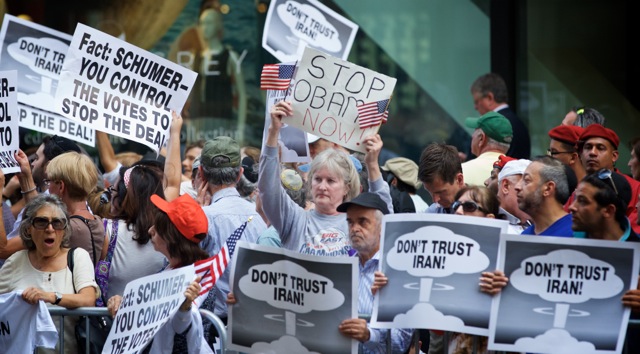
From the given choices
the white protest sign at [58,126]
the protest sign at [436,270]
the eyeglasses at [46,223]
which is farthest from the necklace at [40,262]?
the white protest sign at [58,126]

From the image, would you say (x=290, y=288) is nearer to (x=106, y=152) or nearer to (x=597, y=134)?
(x=597, y=134)

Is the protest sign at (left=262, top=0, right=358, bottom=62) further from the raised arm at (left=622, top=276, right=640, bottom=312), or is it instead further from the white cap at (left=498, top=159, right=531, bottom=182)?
the raised arm at (left=622, top=276, right=640, bottom=312)

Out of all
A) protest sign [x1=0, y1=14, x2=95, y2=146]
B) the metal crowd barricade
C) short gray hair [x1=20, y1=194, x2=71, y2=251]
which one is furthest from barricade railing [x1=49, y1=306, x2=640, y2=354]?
protest sign [x1=0, y1=14, x2=95, y2=146]

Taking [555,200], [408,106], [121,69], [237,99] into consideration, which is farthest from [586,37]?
[555,200]

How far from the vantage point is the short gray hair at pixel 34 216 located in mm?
7770

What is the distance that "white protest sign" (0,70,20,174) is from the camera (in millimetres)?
9242

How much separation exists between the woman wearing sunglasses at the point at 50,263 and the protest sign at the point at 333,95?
1.54 m

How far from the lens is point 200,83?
14.7m

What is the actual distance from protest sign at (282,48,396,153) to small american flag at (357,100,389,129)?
26mm

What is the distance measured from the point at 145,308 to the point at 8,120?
3062mm

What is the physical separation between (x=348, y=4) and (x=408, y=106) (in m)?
1.40

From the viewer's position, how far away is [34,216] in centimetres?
775

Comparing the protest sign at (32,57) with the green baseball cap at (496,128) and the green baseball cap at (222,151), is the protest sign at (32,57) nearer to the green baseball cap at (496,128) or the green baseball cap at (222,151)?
the green baseball cap at (222,151)

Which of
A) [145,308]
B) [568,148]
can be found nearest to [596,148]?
[568,148]
